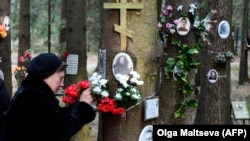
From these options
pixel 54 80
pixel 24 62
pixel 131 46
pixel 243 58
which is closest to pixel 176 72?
pixel 131 46

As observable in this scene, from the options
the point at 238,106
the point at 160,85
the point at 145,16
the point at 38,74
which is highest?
the point at 145,16

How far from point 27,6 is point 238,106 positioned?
7.28 meters

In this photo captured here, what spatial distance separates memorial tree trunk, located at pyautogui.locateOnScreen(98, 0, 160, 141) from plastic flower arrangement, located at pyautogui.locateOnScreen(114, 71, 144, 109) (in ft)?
0.28

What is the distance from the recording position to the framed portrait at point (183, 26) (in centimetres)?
657

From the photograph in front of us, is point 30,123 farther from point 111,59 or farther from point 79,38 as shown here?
point 79,38

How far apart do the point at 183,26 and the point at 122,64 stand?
2.07 meters

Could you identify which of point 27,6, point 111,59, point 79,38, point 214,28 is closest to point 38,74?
point 111,59

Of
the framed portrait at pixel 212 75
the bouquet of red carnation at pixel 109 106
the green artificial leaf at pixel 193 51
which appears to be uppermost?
the green artificial leaf at pixel 193 51

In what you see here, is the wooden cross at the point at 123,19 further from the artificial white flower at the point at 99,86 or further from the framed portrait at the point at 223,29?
the framed portrait at the point at 223,29

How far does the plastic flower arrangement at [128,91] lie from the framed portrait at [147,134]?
41cm

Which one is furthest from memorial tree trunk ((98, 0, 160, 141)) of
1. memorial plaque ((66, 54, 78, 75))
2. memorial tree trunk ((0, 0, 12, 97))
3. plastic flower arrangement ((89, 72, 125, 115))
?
memorial plaque ((66, 54, 78, 75))

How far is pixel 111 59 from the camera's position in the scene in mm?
4832

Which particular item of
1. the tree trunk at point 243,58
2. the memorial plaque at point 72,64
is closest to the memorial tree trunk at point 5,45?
the memorial plaque at point 72,64

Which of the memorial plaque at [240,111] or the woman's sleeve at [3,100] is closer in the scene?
the woman's sleeve at [3,100]
